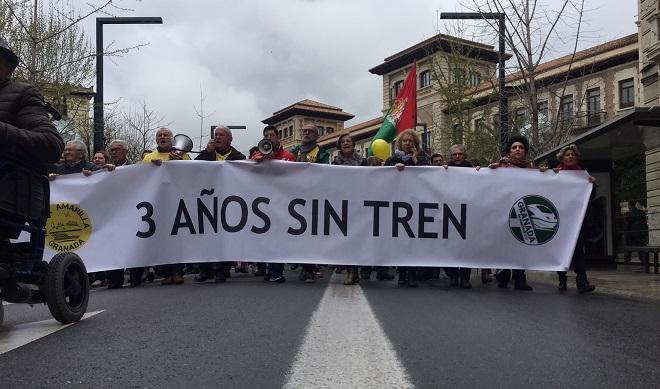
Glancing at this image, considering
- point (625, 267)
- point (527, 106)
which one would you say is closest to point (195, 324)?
point (625, 267)

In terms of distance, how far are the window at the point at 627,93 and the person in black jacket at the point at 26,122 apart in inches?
1617

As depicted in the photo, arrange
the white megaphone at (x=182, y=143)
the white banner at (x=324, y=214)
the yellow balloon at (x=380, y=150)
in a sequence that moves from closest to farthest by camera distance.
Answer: the white banner at (x=324, y=214) < the white megaphone at (x=182, y=143) < the yellow balloon at (x=380, y=150)

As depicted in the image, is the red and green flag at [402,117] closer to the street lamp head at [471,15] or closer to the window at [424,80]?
the street lamp head at [471,15]

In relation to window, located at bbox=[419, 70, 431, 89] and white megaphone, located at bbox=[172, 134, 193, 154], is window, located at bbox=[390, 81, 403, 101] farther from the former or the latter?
white megaphone, located at bbox=[172, 134, 193, 154]

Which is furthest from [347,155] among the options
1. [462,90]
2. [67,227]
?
[462,90]

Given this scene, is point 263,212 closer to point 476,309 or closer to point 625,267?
point 476,309

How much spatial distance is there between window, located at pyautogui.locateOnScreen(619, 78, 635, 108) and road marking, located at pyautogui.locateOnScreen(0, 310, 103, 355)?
40997 mm

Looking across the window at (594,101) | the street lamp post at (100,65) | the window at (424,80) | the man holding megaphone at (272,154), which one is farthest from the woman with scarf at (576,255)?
the window at (424,80)

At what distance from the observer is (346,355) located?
362 cm

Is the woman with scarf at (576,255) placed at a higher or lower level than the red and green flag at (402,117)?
lower

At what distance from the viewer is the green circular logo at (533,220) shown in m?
7.97

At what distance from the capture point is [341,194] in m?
8.12

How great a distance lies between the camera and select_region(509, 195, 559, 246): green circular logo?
797cm

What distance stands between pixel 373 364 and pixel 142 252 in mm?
5089
